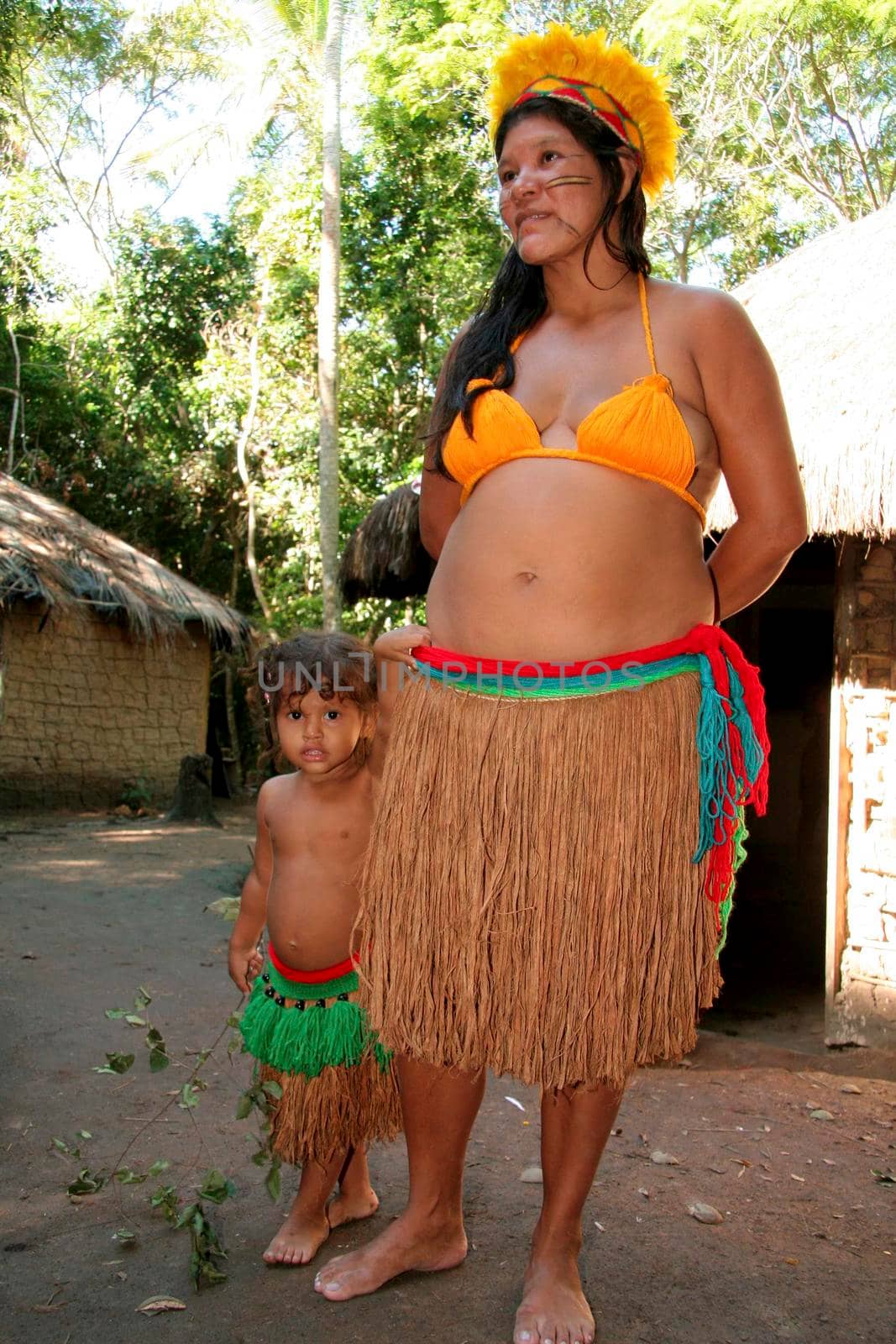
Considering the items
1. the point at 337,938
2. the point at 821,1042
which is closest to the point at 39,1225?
the point at 337,938

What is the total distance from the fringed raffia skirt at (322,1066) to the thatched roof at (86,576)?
7.49 m

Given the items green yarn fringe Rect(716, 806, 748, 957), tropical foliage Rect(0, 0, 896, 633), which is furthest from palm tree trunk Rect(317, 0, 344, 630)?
green yarn fringe Rect(716, 806, 748, 957)

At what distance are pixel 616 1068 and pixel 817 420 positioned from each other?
2.87m

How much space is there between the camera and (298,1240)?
2.08 m

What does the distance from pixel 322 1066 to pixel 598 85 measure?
179 cm

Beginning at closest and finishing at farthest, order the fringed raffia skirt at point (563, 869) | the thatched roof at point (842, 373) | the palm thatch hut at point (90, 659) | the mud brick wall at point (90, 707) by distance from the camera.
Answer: the fringed raffia skirt at point (563, 869) → the thatched roof at point (842, 373) → the palm thatch hut at point (90, 659) → the mud brick wall at point (90, 707)

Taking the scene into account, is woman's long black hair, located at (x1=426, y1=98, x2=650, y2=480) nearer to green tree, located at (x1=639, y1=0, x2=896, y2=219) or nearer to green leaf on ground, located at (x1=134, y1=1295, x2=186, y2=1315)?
green leaf on ground, located at (x1=134, y1=1295, x2=186, y2=1315)

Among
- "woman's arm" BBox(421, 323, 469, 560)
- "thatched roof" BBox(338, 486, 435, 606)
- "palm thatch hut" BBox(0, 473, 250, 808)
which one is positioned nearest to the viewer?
"woman's arm" BBox(421, 323, 469, 560)

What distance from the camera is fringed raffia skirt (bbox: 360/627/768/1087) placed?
5.82ft

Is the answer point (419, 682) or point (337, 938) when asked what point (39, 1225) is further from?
point (419, 682)

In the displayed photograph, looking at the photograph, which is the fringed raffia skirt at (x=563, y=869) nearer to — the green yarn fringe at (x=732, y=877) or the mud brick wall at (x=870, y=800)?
the green yarn fringe at (x=732, y=877)

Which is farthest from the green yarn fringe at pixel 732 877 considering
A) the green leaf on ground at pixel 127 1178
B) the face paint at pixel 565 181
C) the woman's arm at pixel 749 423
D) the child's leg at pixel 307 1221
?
the green leaf on ground at pixel 127 1178

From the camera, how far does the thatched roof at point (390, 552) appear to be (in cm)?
606

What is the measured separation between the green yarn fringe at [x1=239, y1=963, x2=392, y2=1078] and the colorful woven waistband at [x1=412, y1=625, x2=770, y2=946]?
26.5 inches
